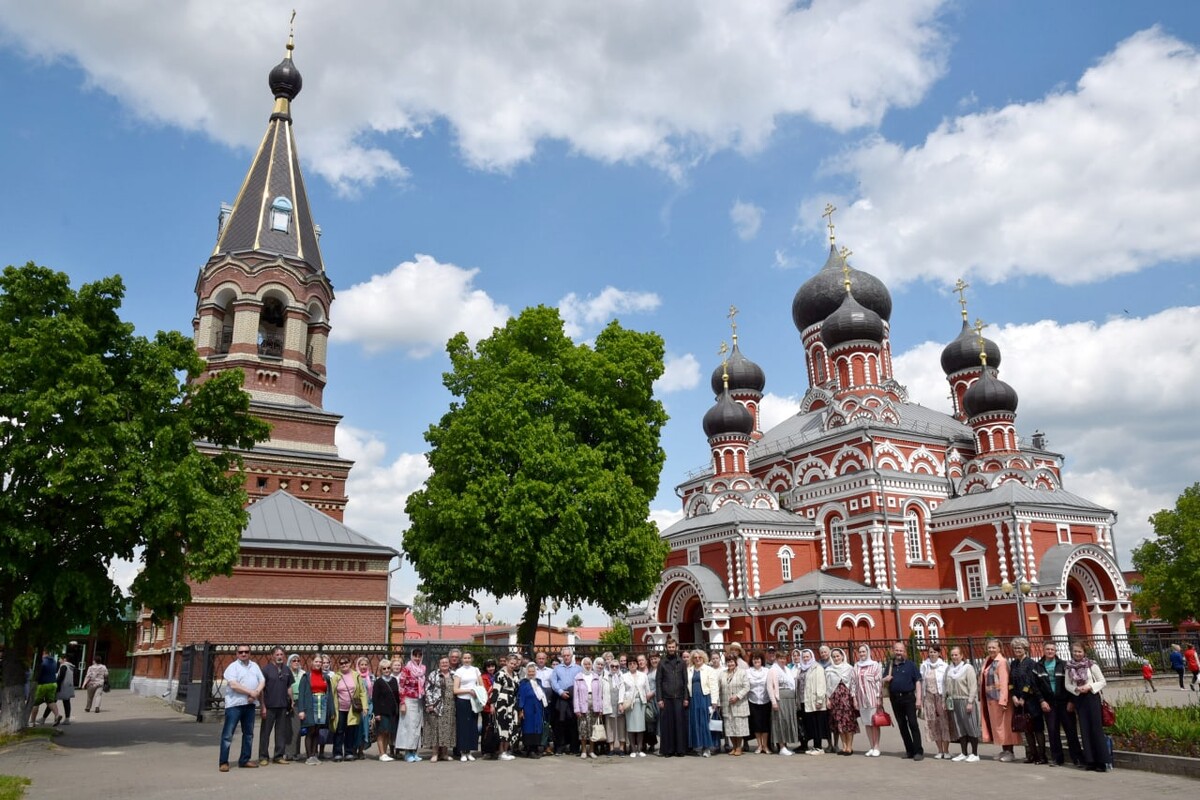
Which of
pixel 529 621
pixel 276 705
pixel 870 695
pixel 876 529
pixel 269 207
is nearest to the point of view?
pixel 276 705

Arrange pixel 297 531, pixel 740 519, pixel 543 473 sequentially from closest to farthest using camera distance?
pixel 543 473
pixel 297 531
pixel 740 519

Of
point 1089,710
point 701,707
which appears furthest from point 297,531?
point 1089,710

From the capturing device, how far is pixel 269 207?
99.3 ft

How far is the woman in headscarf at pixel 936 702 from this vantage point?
1162cm

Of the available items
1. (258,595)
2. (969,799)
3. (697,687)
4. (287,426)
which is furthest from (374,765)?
(287,426)

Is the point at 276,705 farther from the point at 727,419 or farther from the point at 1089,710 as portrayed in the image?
the point at 727,419

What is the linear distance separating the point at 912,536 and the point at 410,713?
2776cm

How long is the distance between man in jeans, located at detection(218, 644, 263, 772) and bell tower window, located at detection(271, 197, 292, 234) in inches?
861

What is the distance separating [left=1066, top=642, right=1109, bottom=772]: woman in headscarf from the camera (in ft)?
33.4

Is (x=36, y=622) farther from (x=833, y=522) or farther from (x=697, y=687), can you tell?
(x=833, y=522)

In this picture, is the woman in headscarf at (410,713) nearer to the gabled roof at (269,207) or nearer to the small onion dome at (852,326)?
the gabled roof at (269,207)

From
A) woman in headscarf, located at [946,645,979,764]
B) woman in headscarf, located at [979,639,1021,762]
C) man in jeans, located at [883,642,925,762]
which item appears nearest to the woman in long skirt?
man in jeans, located at [883,642,925,762]

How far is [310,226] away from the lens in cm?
3142

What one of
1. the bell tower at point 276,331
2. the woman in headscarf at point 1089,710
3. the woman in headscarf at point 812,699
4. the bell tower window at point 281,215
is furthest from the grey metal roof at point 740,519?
the woman in headscarf at point 1089,710
